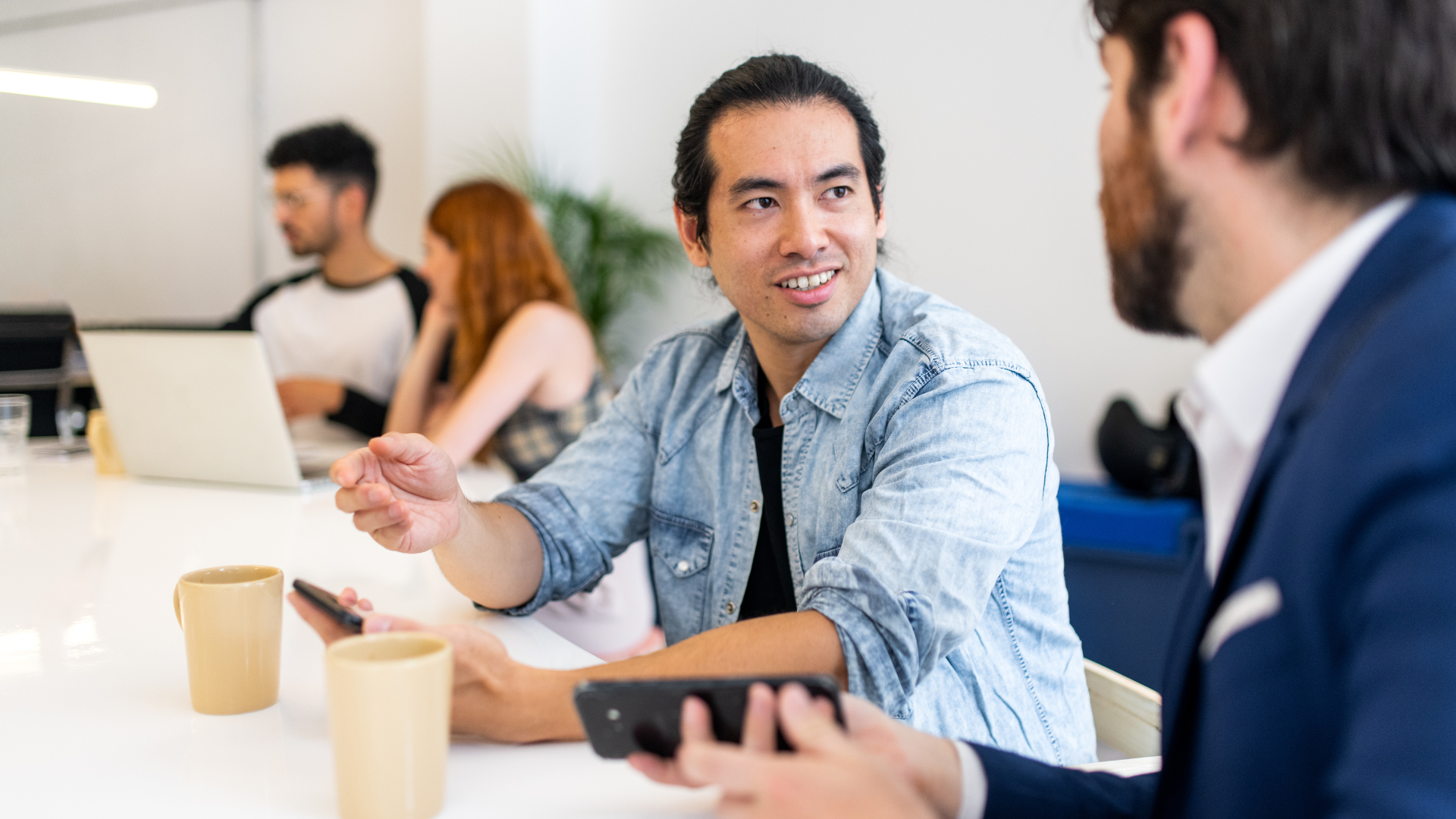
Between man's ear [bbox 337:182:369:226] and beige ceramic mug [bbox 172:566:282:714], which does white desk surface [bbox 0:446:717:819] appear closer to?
beige ceramic mug [bbox 172:566:282:714]

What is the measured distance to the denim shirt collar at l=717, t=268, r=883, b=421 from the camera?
4.06 ft

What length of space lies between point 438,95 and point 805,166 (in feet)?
12.0

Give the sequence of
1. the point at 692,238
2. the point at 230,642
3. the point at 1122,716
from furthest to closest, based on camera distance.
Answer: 1. the point at 692,238
2. the point at 1122,716
3. the point at 230,642

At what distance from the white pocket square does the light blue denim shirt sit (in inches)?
14.2

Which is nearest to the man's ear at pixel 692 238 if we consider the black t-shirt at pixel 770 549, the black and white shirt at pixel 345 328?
the black t-shirt at pixel 770 549

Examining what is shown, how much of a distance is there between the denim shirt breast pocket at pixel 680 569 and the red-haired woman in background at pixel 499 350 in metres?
0.63

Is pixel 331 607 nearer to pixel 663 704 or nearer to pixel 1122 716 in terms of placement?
pixel 663 704

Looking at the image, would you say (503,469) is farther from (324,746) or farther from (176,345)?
(324,746)

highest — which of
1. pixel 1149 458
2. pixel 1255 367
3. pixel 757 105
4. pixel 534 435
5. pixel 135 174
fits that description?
pixel 135 174

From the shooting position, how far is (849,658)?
0.91 m

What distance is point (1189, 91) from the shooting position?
64 cm

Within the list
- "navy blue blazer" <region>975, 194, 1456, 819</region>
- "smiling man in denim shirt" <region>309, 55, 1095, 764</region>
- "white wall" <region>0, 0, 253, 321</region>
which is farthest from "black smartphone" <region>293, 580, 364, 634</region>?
"white wall" <region>0, 0, 253, 321</region>

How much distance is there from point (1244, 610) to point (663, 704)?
0.33 metres

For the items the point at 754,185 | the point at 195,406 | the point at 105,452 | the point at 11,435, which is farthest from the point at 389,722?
the point at 11,435
